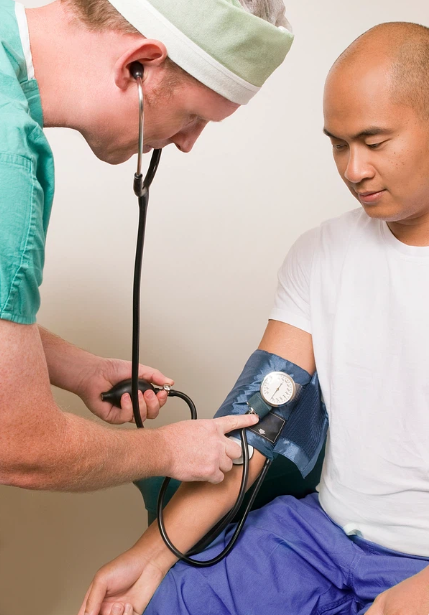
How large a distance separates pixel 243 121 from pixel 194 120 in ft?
2.75

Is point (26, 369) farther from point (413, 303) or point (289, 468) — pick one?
point (289, 468)

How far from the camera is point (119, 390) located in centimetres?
146

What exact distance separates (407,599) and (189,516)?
17.8 inches

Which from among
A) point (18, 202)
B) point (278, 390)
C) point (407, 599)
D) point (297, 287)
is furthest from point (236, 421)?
point (18, 202)

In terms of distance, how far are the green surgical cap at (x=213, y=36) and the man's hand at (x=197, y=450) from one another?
1.93 feet

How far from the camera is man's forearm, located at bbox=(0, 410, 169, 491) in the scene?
101 centimetres

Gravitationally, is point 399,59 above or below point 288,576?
above

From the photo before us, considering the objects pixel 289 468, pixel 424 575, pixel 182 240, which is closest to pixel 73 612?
pixel 289 468

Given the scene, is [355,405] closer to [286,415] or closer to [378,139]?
[286,415]

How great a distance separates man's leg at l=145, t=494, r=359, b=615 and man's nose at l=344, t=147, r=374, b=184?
0.70m

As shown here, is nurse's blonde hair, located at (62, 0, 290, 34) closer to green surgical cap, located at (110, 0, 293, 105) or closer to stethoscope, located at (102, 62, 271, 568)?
green surgical cap, located at (110, 0, 293, 105)

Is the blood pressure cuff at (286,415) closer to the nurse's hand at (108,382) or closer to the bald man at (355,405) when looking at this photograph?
the bald man at (355,405)

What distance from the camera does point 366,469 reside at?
144cm

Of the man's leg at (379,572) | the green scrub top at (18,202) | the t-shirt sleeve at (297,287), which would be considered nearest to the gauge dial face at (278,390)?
the t-shirt sleeve at (297,287)
